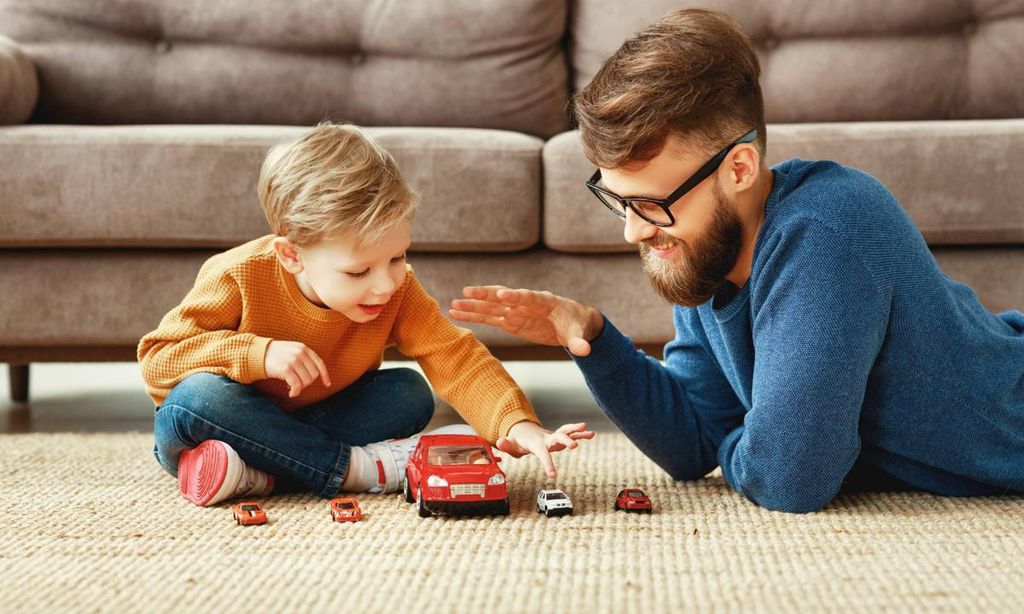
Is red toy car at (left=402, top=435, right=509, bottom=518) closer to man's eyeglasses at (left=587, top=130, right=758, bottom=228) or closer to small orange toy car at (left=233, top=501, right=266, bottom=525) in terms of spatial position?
small orange toy car at (left=233, top=501, right=266, bottom=525)

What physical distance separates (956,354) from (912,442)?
4.6 inches

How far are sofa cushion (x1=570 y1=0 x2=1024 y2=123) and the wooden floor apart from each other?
80 cm

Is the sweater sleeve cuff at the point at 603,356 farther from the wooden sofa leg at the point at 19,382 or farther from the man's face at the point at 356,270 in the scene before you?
the wooden sofa leg at the point at 19,382

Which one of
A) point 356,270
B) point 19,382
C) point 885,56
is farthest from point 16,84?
point 885,56

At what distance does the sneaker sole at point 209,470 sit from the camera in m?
1.28

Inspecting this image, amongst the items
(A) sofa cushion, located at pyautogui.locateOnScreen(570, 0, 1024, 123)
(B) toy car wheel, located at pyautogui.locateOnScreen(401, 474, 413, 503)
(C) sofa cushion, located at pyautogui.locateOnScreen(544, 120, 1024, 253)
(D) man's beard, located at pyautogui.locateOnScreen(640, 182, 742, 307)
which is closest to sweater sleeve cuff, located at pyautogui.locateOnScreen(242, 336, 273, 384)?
(B) toy car wheel, located at pyautogui.locateOnScreen(401, 474, 413, 503)

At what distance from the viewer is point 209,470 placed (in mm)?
1289

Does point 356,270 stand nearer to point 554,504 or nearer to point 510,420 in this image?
point 510,420

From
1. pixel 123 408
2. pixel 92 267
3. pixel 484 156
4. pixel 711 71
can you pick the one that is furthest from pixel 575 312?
pixel 123 408

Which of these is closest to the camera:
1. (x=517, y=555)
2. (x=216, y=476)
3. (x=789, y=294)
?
(x=517, y=555)

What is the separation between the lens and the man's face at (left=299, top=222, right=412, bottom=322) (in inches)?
53.5

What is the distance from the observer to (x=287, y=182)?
1.39m

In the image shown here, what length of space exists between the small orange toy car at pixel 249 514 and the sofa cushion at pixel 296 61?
4.37ft

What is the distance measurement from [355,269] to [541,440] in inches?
12.5
